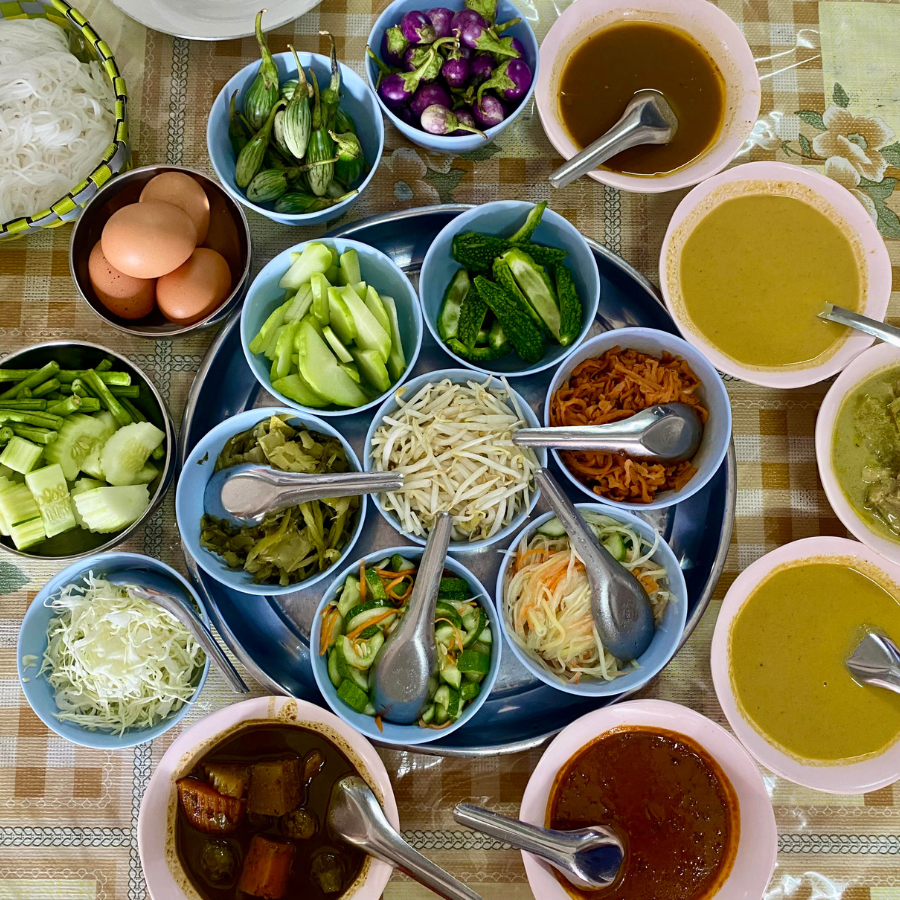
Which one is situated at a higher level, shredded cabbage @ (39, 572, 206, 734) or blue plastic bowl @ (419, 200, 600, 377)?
blue plastic bowl @ (419, 200, 600, 377)

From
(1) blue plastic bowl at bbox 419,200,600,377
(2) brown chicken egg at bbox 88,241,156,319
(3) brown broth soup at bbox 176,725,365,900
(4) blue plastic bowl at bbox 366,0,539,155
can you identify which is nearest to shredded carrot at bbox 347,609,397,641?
(3) brown broth soup at bbox 176,725,365,900

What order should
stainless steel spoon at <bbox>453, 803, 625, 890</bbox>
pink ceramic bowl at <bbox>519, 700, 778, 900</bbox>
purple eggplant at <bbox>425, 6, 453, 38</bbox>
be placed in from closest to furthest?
stainless steel spoon at <bbox>453, 803, 625, 890</bbox> < pink ceramic bowl at <bbox>519, 700, 778, 900</bbox> < purple eggplant at <bbox>425, 6, 453, 38</bbox>

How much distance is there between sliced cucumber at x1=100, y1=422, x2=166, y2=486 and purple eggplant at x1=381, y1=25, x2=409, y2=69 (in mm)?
1168

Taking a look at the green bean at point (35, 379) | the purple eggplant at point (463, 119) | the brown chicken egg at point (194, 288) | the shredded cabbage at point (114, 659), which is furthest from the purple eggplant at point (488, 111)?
the shredded cabbage at point (114, 659)

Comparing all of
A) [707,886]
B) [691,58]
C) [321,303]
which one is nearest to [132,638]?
[321,303]

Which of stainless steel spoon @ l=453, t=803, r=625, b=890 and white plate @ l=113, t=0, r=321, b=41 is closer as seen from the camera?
stainless steel spoon @ l=453, t=803, r=625, b=890

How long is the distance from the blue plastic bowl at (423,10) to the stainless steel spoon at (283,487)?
35.3 inches

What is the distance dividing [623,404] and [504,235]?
0.57 metres

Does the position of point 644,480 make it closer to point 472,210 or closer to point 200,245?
point 472,210

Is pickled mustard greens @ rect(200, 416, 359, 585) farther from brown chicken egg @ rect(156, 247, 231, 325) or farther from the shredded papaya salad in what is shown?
the shredded papaya salad

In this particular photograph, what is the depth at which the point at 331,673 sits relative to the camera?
6.10 ft

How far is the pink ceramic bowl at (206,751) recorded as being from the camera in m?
1.83

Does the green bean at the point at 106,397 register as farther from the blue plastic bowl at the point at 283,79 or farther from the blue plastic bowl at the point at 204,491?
the blue plastic bowl at the point at 283,79

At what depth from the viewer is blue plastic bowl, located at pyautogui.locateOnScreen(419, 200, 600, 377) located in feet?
6.26
